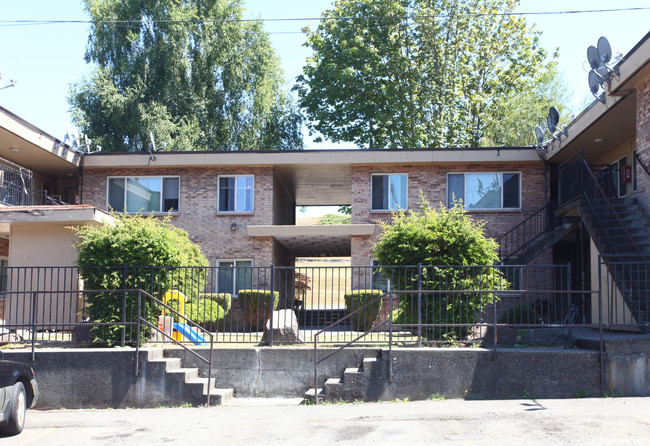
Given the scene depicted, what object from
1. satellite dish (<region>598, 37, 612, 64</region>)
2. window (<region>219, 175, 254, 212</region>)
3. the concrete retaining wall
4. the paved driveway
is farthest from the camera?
window (<region>219, 175, 254, 212</region>)

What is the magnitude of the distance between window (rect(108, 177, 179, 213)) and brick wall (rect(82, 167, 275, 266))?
0.20 meters

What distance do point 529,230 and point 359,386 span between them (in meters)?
11.3

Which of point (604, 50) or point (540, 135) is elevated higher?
point (604, 50)

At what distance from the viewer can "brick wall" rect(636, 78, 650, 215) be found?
13.4 meters

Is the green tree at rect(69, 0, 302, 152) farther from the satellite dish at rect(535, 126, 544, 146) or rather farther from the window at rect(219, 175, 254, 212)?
the satellite dish at rect(535, 126, 544, 146)

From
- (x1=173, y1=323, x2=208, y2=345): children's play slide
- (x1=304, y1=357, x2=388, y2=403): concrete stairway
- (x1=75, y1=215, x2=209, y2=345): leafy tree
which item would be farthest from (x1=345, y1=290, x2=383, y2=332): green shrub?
(x1=75, y1=215, x2=209, y2=345): leafy tree

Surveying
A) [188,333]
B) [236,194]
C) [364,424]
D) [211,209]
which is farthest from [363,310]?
[364,424]

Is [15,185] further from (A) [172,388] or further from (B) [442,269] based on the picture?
(B) [442,269]

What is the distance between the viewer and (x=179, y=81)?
33.1 metres

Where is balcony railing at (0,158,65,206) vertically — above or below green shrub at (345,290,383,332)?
above

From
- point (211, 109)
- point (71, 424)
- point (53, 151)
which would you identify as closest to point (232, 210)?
point (53, 151)

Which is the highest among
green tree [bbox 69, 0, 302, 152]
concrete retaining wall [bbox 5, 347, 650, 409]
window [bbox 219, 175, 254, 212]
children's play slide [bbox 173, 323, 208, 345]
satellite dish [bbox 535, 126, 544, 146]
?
green tree [bbox 69, 0, 302, 152]

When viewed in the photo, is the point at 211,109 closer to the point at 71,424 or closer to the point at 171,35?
the point at 171,35

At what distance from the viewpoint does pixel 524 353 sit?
433 inches
